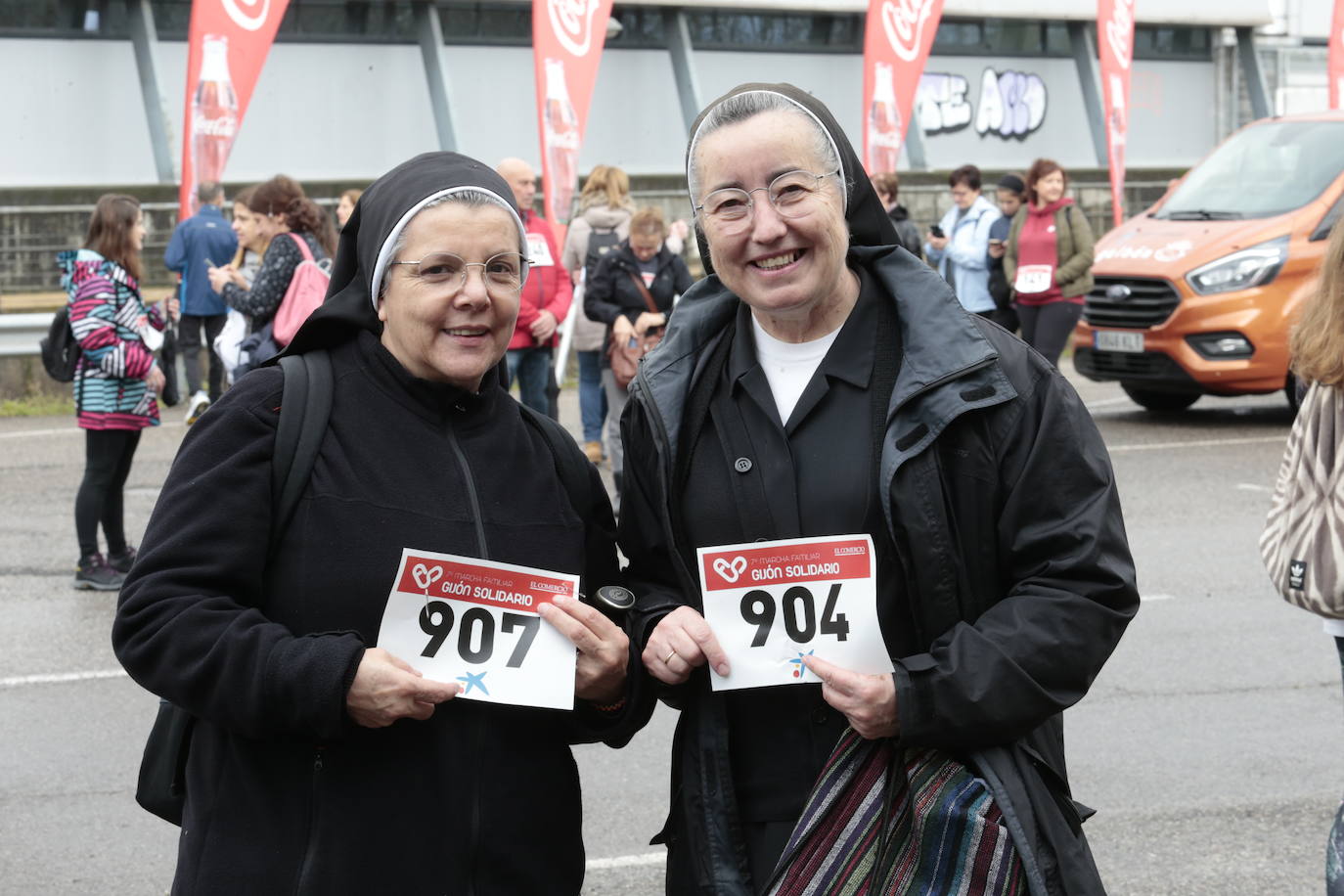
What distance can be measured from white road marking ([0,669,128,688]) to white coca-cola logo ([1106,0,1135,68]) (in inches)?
667

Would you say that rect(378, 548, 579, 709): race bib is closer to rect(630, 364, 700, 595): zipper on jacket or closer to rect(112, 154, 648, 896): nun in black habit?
rect(112, 154, 648, 896): nun in black habit

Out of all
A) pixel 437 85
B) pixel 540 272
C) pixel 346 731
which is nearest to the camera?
pixel 346 731

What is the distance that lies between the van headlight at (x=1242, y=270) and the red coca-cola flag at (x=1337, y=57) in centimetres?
889

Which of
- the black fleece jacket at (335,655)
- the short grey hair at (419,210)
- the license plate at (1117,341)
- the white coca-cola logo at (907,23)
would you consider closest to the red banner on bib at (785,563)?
the black fleece jacket at (335,655)

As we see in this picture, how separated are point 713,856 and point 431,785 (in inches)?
18.6

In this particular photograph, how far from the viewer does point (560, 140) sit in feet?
51.7

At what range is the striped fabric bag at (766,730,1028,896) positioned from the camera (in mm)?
2500

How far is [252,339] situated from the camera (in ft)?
28.3

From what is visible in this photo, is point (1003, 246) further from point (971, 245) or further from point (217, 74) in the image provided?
point (217, 74)

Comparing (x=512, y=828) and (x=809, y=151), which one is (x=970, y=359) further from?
(x=512, y=828)

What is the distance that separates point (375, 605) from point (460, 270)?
0.57 metres

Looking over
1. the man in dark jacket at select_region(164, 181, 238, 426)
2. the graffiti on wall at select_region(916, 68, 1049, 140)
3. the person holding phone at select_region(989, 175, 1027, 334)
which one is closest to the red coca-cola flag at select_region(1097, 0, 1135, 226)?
the person holding phone at select_region(989, 175, 1027, 334)

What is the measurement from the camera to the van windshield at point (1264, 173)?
42.7 feet

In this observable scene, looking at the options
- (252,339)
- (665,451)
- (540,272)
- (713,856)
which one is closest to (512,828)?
(713,856)
